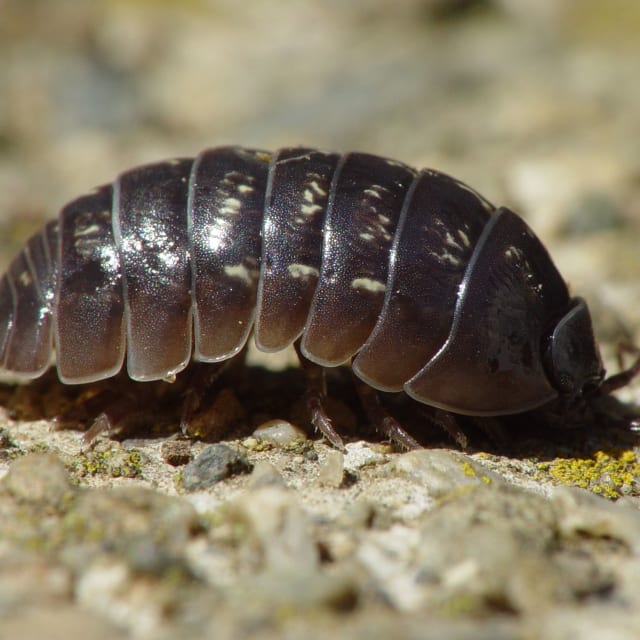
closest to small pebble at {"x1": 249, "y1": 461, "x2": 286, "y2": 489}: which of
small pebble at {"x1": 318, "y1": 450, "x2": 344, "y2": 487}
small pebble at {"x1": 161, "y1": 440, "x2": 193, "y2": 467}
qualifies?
small pebble at {"x1": 318, "y1": 450, "x2": 344, "y2": 487}

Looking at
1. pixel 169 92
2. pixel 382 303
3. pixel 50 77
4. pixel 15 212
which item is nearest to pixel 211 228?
pixel 382 303

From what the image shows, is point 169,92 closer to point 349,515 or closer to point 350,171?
point 350,171

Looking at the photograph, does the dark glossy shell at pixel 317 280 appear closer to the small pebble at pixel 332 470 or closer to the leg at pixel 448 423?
the leg at pixel 448 423

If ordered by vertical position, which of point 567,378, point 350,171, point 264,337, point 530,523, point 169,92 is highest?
point 169,92

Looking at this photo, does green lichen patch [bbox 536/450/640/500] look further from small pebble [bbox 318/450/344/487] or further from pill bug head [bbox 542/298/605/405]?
small pebble [bbox 318/450/344/487]

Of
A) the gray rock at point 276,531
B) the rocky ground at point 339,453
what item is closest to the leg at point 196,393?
the rocky ground at point 339,453

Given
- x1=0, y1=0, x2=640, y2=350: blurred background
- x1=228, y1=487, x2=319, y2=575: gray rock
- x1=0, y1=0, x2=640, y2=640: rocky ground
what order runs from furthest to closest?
1. x1=0, y1=0, x2=640, y2=350: blurred background
2. x1=228, y1=487, x2=319, y2=575: gray rock
3. x1=0, y1=0, x2=640, y2=640: rocky ground

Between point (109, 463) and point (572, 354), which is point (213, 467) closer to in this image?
point (109, 463)
